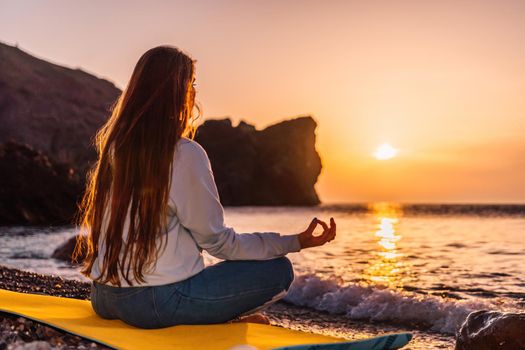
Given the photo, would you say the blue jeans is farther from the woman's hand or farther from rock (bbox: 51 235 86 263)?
→ rock (bbox: 51 235 86 263)

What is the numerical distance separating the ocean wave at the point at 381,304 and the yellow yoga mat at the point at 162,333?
424 cm

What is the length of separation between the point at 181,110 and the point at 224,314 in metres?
1.35

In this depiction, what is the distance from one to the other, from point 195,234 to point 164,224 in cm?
20

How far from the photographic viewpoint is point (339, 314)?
8.88m

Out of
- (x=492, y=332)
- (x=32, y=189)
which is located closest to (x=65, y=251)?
(x=492, y=332)

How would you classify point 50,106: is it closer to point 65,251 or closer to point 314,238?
point 65,251

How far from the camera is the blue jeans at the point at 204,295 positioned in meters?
3.75

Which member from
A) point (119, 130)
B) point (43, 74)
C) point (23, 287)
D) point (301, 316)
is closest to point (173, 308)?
point (119, 130)

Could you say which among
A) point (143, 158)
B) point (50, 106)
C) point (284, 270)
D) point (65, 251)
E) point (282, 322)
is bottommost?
point (65, 251)

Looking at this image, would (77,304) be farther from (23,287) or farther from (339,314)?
(339,314)

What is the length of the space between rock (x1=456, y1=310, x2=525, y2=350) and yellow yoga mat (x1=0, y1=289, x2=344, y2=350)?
1.96 metres

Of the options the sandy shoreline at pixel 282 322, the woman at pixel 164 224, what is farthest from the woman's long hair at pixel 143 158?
the sandy shoreline at pixel 282 322

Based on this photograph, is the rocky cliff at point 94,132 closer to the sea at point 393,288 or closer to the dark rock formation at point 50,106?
the dark rock formation at point 50,106

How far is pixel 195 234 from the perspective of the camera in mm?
3648
